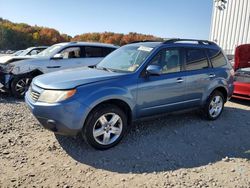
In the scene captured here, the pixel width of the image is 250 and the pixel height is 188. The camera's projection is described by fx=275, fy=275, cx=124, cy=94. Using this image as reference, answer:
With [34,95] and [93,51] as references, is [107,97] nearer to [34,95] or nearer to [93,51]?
[34,95]

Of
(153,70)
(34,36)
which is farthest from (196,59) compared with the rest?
(34,36)

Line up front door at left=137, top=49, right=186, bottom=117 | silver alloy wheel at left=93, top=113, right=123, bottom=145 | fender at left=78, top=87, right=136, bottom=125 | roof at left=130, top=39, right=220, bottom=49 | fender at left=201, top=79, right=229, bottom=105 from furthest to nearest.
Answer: fender at left=201, top=79, right=229, bottom=105 < roof at left=130, top=39, right=220, bottom=49 < front door at left=137, top=49, right=186, bottom=117 < silver alloy wheel at left=93, top=113, right=123, bottom=145 < fender at left=78, top=87, right=136, bottom=125

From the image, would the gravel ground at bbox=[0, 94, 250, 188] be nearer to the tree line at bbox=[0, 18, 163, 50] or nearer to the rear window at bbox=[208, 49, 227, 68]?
the rear window at bbox=[208, 49, 227, 68]

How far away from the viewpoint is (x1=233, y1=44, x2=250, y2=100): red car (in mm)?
7863


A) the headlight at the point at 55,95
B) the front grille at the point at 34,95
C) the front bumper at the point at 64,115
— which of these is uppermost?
the headlight at the point at 55,95

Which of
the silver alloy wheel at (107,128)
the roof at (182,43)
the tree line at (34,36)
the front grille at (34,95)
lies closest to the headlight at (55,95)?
the front grille at (34,95)

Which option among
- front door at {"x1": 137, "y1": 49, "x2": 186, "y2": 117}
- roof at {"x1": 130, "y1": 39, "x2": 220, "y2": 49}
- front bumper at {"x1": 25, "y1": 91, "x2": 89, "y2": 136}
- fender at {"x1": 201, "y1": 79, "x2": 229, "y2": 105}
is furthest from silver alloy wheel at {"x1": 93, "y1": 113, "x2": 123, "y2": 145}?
fender at {"x1": 201, "y1": 79, "x2": 229, "y2": 105}

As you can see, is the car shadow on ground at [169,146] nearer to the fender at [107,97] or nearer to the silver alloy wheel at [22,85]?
the fender at [107,97]

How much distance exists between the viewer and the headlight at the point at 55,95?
397cm

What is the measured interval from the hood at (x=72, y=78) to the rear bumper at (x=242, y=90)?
4792 millimetres

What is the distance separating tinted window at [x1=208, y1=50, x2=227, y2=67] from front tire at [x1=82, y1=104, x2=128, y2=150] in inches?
106

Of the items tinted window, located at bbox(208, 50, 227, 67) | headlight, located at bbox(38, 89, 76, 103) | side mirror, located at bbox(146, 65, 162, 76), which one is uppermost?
tinted window, located at bbox(208, 50, 227, 67)

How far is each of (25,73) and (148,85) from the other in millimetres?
4450

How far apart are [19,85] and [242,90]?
21.0 ft
